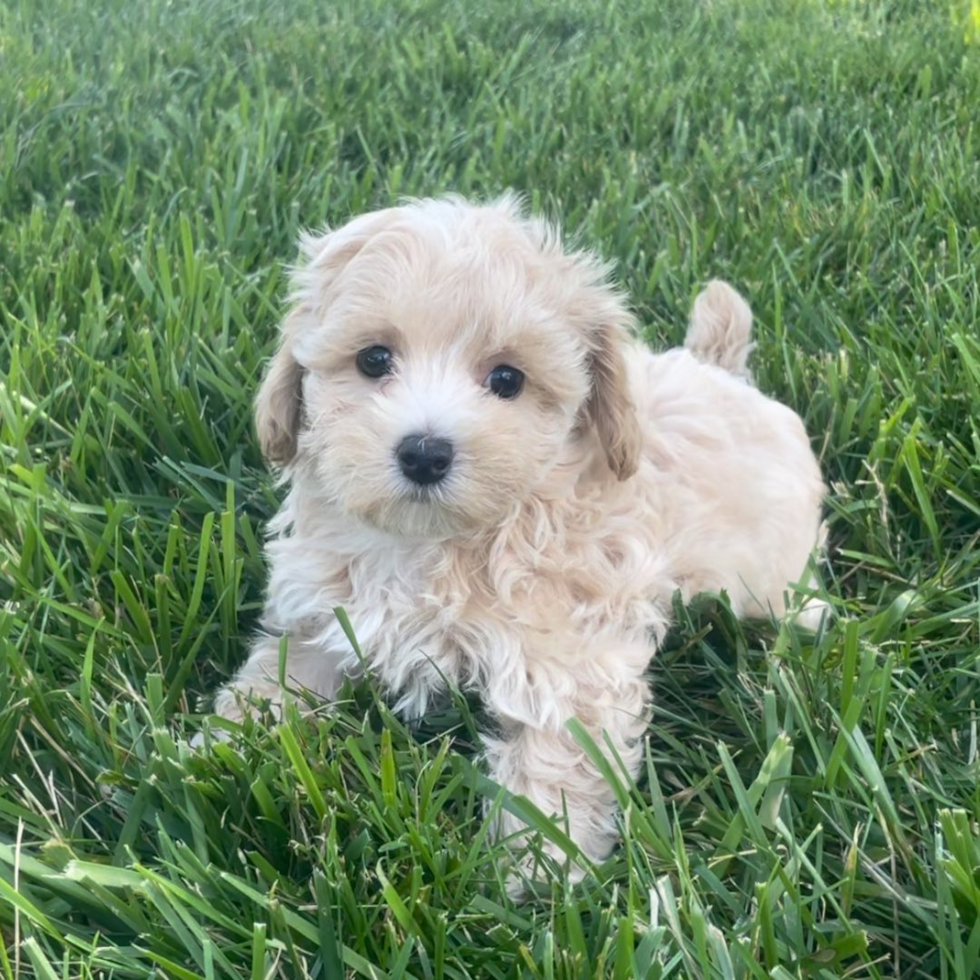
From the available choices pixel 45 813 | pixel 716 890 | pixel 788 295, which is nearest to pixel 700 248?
pixel 788 295

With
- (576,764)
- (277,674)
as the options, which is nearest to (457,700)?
(576,764)

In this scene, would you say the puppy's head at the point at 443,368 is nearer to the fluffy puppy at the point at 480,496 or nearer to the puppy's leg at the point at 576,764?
the fluffy puppy at the point at 480,496

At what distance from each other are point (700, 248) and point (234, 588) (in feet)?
8.00

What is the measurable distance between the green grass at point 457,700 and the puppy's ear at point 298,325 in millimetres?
286

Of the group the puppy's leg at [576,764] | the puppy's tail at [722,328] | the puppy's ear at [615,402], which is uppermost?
the puppy's ear at [615,402]

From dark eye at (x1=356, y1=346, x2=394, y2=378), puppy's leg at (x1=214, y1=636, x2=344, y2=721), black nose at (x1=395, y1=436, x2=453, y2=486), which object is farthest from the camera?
puppy's leg at (x1=214, y1=636, x2=344, y2=721)

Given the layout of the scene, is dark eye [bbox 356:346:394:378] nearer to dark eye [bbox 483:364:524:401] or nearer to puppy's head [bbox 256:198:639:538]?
puppy's head [bbox 256:198:639:538]

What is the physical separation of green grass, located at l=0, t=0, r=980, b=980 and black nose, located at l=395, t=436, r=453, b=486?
1.61 feet

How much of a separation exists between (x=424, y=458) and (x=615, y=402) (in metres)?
0.49

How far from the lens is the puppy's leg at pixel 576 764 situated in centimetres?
214

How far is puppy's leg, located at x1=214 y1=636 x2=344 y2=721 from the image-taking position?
7.70 feet

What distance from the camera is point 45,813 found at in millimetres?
2010

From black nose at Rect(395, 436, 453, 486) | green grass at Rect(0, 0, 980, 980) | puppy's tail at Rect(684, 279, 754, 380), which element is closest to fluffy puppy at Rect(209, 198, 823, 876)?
black nose at Rect(395, 436, 453, 486)

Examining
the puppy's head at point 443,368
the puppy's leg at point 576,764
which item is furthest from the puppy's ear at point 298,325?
the puppy's leg at point 576,764
